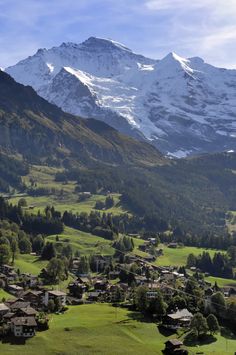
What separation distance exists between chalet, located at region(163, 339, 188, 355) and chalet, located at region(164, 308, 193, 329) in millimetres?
13999

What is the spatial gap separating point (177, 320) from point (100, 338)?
2004cm

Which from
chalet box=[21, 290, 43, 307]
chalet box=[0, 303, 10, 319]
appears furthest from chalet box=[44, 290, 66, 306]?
chalet box=[0, 303, 10, 319]

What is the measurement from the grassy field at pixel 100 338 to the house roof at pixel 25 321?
219cm

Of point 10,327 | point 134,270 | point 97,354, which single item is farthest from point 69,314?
point 134,270

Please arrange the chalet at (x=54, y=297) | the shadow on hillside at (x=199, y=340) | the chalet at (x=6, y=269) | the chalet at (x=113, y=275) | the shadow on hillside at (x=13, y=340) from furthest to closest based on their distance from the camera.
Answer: the chalet at (x=113, y=275), the chalet at (x=6, y=269), the chalet at (x=54, y=297), the shadow on hillside at (x=199, y=340), the shadow on hillside at (x=13, y=340)

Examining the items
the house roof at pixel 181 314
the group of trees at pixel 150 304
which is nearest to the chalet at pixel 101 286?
the group of trees at pixel 150 304

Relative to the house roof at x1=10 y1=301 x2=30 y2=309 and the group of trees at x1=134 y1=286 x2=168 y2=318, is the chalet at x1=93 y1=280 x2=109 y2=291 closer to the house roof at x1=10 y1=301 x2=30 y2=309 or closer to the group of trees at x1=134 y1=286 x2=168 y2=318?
the group of trees at x1=134 y1=286 x2=168 y2=318

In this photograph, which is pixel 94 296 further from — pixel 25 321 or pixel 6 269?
pixel 25 321

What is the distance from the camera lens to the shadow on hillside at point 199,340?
119 metres

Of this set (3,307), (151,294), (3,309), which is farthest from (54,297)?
(151,294)

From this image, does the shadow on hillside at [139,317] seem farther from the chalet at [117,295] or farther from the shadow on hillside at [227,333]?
the chalet at [117,295]

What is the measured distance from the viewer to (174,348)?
10925 cm

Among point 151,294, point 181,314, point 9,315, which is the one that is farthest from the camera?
point 151,294

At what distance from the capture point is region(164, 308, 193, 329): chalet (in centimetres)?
12644
